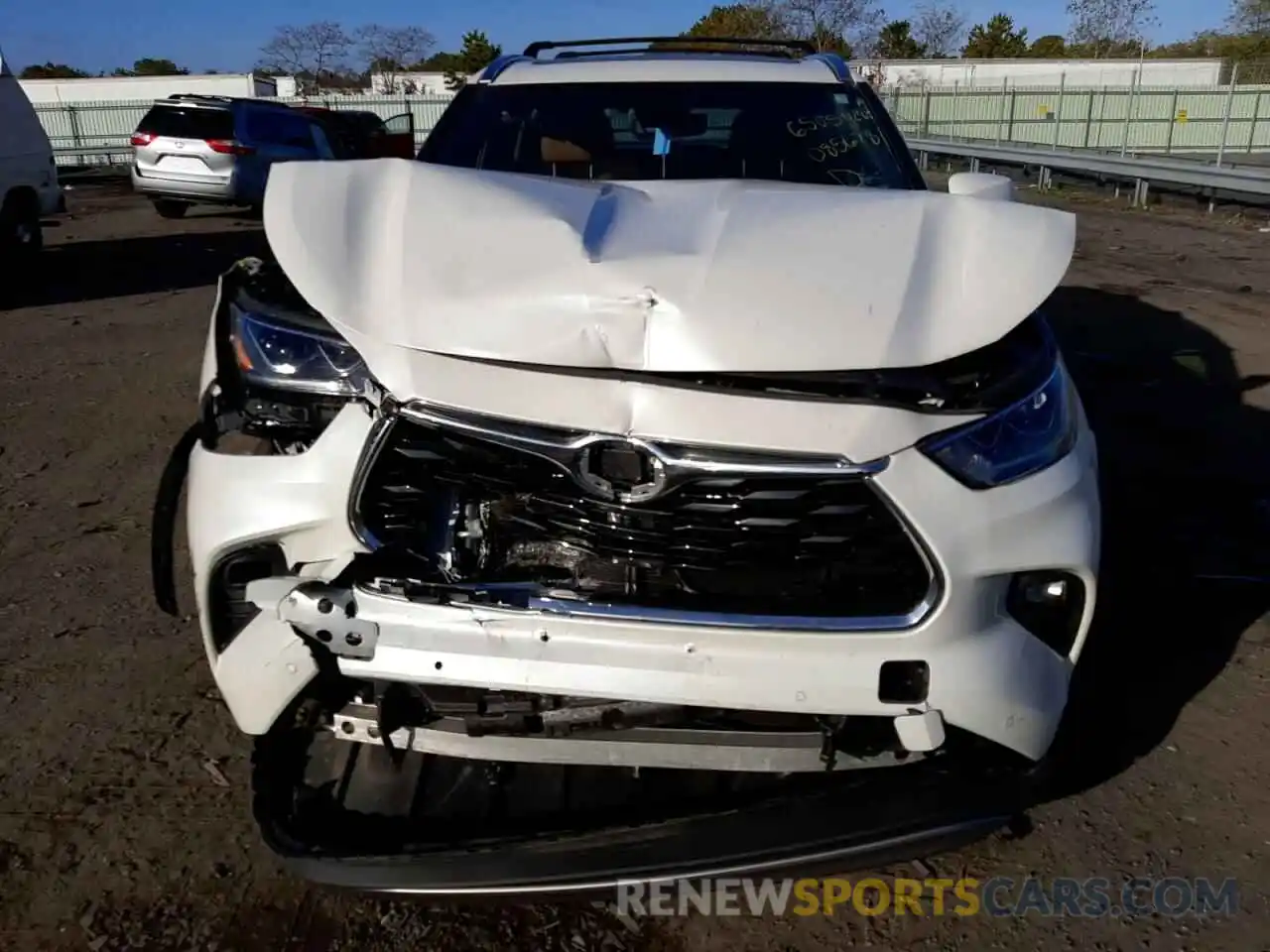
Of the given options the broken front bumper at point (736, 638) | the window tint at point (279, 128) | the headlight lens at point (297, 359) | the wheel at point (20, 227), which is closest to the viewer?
the broken front bumper at point (736, 638)

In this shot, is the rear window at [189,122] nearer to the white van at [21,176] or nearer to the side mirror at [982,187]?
the white van at [21,176]

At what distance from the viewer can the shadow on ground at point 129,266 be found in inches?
383

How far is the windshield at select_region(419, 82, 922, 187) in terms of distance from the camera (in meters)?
3.52

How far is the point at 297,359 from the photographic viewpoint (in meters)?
2.17

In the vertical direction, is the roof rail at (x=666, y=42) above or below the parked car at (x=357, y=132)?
above

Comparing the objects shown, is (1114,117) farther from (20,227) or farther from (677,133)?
(677,133)

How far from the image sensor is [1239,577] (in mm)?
3660

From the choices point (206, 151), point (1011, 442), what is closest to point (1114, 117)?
point (206, 151)

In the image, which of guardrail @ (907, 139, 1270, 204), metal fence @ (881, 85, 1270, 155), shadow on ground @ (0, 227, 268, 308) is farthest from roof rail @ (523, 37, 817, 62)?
metal fence @ (881, 85, 1270, 155)

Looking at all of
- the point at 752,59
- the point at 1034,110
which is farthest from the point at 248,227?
the point at 1034,110

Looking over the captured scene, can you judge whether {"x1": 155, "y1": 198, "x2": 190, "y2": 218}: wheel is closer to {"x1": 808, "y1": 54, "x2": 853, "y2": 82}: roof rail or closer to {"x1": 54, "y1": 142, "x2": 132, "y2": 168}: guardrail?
{"x1": 54, "y1": 142, "x2": 132, "y2": 168}: guardrail

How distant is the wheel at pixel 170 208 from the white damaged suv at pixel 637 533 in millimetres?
14809

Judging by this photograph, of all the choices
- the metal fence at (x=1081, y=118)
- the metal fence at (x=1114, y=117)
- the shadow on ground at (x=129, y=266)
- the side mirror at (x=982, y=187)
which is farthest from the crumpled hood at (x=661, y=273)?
the metal fence at (x=1114, y=117)

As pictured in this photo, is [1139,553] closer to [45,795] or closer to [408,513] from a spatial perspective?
[408,513]
